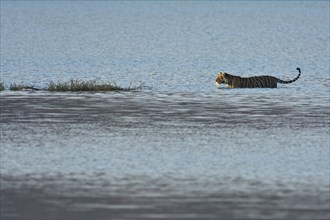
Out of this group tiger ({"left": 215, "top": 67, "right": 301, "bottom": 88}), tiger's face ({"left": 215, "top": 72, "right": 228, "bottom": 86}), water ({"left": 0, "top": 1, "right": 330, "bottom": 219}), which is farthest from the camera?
tiger's face ({"left": 215, "top": 72, "right": 228, "bottom": 86})

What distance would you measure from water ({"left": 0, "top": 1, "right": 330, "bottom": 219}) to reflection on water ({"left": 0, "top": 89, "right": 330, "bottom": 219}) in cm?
1

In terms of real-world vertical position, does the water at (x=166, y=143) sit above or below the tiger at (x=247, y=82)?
below

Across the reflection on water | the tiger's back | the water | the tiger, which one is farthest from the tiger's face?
the reflection on water

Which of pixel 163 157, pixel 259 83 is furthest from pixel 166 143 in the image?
pixel 259 83

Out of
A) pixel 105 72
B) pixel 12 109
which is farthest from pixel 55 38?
pixel 12 109

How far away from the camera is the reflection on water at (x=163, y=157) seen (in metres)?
12.1

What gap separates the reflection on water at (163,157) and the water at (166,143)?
0.01 metres

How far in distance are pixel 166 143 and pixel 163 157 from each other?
123 cm

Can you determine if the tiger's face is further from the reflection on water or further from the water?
the reflection on water

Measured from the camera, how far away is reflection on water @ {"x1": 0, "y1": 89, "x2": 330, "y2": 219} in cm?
1209

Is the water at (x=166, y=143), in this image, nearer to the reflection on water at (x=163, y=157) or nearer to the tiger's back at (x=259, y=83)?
the reflection on water at (x=163, y=157)

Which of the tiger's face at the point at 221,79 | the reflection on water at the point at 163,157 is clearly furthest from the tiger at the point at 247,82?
the reflection on water at the point at 163,157

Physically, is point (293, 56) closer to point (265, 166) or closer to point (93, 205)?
point (265, 166)

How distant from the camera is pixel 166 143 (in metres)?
16.5
